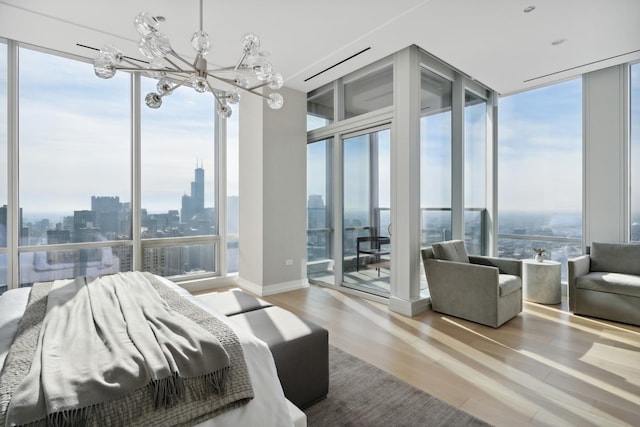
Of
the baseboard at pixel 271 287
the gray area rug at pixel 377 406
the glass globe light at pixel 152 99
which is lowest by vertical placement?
the gray area rug at pixel 377 406

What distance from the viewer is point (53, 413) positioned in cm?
106

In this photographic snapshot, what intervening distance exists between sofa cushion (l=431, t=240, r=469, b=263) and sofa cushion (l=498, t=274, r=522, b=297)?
0.50 m

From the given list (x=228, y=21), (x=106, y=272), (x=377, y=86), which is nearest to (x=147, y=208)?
(x=106, y=272)

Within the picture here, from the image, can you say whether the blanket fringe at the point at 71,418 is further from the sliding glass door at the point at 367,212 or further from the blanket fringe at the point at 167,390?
the sliding glass door at the point at 367,212

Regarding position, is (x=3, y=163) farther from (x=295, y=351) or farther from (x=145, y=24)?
(x=295, y=351)

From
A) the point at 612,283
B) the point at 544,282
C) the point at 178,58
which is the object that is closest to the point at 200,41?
the point at 178,58

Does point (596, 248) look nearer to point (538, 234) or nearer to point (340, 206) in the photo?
point (538, 234)

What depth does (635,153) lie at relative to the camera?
4.08 m

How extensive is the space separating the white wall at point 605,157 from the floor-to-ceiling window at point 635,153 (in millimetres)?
73

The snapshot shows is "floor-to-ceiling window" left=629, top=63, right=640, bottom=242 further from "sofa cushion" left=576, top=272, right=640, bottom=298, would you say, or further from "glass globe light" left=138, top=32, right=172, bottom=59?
"glass globe light" left=138, top=32, right=172, bottom=59

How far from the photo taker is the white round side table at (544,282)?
4125 mm

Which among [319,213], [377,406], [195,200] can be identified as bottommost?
[377,406]

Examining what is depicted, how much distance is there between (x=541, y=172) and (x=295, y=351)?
482 cm

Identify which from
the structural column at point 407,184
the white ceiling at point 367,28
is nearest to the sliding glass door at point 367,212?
the structural column at point 407,184
